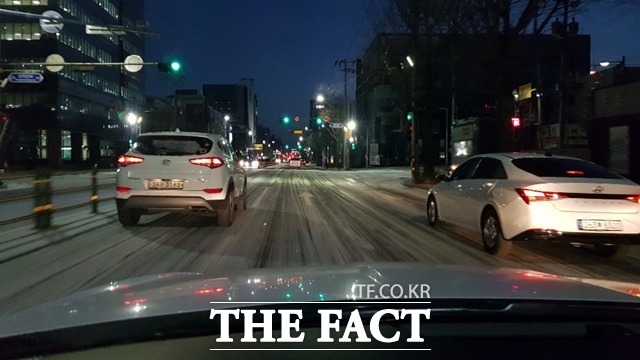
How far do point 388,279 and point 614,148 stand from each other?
2364cm

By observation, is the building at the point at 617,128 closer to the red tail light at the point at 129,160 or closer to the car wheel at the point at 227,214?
the car wheel at the point at 227,214

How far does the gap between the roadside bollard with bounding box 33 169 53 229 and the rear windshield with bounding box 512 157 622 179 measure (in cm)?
911

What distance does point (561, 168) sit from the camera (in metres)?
8.91

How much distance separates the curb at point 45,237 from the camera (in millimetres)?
9339

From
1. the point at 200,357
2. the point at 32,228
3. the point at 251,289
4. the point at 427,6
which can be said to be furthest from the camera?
the point at 427,6

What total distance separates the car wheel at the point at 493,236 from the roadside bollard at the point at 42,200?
8597 millimetres

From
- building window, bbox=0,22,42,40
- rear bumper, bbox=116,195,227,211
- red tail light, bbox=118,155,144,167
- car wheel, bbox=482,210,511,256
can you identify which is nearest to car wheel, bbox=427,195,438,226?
car wheel, bbox=482,210,511,256

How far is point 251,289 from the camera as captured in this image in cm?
300

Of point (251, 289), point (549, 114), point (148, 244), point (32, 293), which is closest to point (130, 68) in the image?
point (148, 244)

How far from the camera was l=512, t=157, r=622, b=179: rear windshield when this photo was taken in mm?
8669

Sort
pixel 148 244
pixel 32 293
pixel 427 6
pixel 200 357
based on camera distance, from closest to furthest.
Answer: pixel 200 357 < pixel 32 293 < pixel 148 244 < pixel 427 6

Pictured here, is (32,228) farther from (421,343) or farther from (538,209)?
(421,343)

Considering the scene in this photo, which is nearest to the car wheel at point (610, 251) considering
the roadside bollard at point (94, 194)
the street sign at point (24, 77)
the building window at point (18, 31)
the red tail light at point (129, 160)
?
the red tail light at point (129, 160)

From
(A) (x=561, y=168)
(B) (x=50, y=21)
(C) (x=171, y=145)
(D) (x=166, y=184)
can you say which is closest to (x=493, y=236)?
(A) (x=561, y=168)
